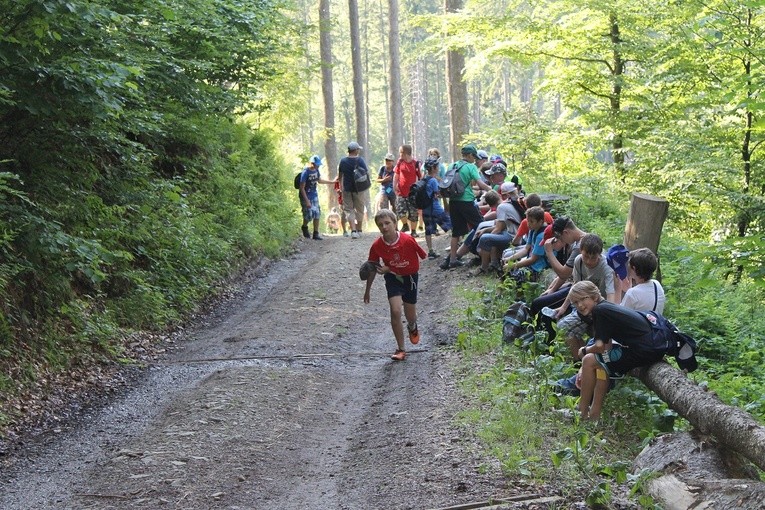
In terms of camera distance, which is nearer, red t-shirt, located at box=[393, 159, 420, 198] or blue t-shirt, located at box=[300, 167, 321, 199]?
red t-shirt, located at box=[393, 159, 420, 198]

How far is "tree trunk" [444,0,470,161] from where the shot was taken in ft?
71.6

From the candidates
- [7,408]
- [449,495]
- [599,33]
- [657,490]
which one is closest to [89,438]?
[7,408]

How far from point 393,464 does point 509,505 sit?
1.41 metres

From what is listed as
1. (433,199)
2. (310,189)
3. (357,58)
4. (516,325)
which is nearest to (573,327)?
(516,325)

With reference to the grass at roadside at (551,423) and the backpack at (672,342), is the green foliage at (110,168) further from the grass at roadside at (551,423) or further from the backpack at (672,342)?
the backpack at (672,342)

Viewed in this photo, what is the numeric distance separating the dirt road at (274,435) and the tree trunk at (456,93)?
464 inches

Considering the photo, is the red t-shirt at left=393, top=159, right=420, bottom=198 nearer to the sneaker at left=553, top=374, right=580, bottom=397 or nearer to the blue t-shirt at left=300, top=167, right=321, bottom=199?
the blue t-shirt at left=300, top=167, right=321, bottom=199

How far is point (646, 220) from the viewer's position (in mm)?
8727

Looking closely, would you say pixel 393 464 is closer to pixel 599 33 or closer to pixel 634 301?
pixel 634 301

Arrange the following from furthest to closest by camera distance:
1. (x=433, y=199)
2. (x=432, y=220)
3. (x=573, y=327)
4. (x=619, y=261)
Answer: (x=432, y=220), (x=433, y=199), (x=619, y=261), (x=573, y=327)

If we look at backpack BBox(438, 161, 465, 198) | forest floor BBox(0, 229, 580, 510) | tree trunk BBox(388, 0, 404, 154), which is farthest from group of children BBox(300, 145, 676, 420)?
tree trunk BBox(388, 0, 404, 154)

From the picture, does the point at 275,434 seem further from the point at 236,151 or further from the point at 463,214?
the point at 236,151

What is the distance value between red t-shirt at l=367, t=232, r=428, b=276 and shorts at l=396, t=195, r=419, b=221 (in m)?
8.07

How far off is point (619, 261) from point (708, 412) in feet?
9.13
